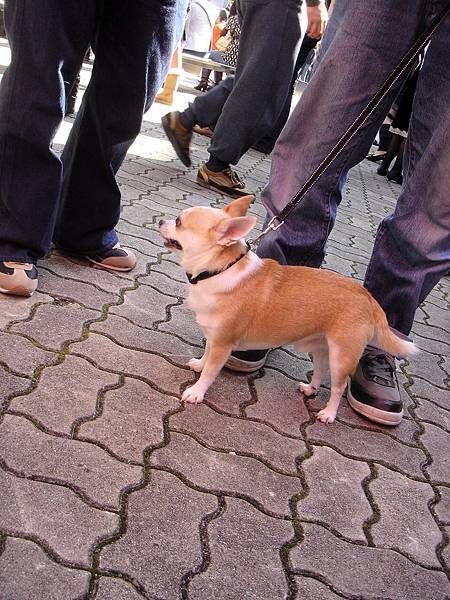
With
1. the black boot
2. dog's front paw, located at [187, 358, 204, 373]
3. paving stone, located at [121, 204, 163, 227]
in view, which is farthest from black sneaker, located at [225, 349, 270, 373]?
the black boot

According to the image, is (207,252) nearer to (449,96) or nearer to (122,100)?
(122,100)

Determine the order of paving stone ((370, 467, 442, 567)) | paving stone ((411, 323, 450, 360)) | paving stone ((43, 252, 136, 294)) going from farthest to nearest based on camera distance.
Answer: paving stone ((411, 323, 450, 360)), paving stone ((43, 252, 136, 294)), paving stone ((370, 467, 442, 567))

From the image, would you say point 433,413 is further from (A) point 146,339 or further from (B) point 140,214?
(B) point 140,214

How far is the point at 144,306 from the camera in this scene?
3406 millimetres

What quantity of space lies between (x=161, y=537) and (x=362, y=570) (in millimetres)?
631

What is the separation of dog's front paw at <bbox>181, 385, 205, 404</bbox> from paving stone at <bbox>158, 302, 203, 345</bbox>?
52 cm

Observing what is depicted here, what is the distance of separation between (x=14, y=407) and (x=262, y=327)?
1025 mm

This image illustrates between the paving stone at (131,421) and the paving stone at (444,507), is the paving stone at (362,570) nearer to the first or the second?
the paving stone at (444,507)

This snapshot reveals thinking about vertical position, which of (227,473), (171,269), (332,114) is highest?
(332,114)

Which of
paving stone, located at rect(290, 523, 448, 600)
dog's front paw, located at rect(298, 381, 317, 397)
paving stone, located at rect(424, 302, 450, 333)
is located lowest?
paving stone, located at rect(424, 302, 450, 333)

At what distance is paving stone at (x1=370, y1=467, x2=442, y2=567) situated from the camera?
88.7 inches

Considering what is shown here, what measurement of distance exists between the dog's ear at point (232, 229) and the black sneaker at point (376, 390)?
951mm

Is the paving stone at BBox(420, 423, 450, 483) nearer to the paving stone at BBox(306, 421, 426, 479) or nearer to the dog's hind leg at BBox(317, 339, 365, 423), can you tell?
the paving stone at BBox(306, 421, 426, 479)

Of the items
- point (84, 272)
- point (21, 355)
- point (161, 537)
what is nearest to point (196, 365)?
point (21, 355)
